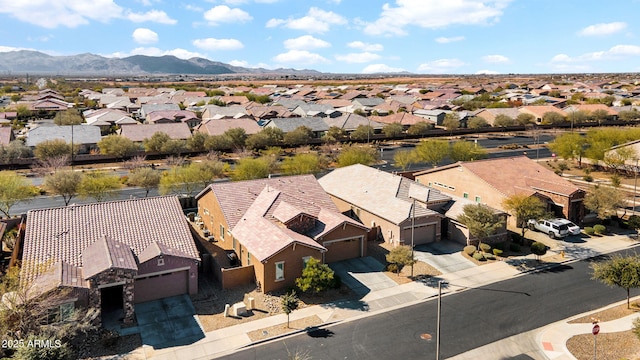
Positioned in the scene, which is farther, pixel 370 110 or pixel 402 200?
pixel 370 110

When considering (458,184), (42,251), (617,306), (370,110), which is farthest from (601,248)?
(370,110)

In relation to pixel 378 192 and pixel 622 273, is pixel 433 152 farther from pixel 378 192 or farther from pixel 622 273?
pixel 622 273

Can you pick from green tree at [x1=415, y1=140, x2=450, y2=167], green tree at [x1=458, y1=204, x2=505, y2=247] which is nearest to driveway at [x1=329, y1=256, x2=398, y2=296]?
green tree at [x1=458, y1=204, x2=505, y2=247]

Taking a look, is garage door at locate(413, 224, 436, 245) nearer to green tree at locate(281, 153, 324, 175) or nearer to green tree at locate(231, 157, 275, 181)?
green tree at locate(281, 153, 324, 175)

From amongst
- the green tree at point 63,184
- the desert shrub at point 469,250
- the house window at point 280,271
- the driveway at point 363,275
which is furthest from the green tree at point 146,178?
the desert shrub at point 469,250

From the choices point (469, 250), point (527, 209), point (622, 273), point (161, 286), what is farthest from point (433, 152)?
point (161, 286)

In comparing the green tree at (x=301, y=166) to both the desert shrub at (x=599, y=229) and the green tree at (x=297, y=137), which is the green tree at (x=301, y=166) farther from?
the green tree at (x=297, y=137)

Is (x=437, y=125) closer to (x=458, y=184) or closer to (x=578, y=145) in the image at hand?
(x=578, y=145)
